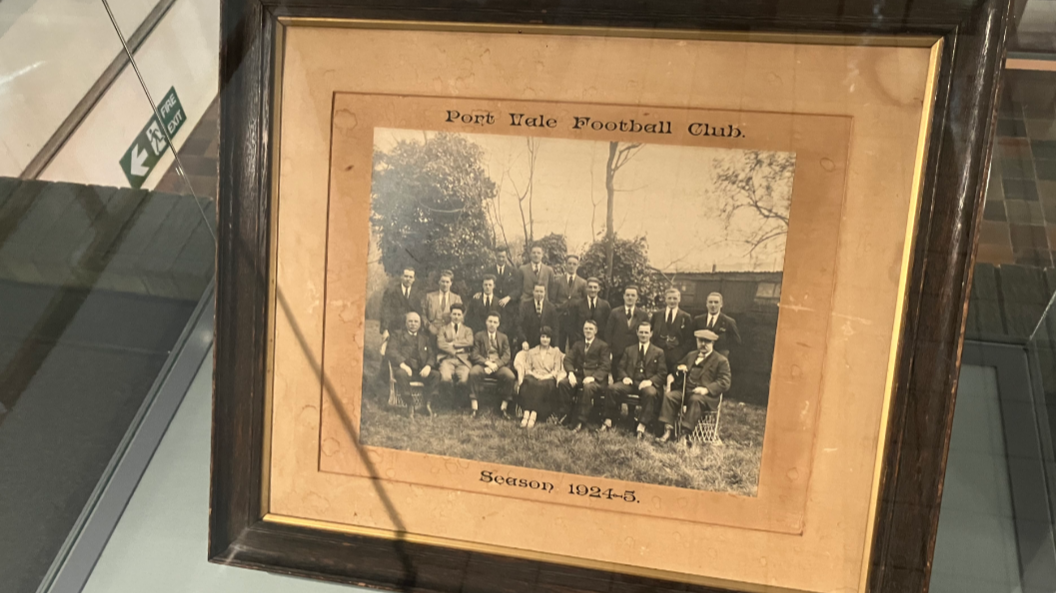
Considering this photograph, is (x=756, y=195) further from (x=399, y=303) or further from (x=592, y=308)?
(x=399, y=303)

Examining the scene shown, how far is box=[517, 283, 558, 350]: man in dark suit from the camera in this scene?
59 centimetres

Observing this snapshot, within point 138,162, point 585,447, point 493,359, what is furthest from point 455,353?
point 138,162

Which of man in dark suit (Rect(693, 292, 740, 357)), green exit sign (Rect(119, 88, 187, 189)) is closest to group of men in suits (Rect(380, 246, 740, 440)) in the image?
man in dark suit (Rect(693, 292, 740, 357))

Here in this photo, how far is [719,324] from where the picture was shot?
0.57 m

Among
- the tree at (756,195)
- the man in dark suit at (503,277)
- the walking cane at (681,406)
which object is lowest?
the walking cane at (681,406)

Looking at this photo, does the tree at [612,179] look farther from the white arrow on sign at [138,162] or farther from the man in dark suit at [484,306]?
the white arrow on sign at [138,162]

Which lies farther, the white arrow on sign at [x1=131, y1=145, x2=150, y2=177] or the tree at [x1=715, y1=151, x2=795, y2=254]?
the white arrow on sign at [x1=131, y1=145, x2=150, y2=177]

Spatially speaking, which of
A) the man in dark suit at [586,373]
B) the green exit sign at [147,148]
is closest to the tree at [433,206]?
the man in dark suit at [586,373]

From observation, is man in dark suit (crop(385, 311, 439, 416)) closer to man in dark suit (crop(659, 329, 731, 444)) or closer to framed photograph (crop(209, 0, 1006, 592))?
framed photograph (crop(209, 0, 1006, 592))

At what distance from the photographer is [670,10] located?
0.54 metres

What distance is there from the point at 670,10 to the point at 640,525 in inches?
16.6

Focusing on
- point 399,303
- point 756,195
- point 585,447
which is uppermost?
point 756,195

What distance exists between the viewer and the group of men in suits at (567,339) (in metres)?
0.57

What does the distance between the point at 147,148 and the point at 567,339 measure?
57 cm
